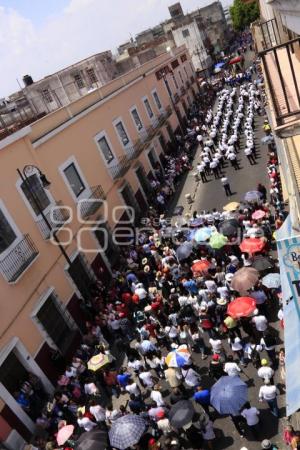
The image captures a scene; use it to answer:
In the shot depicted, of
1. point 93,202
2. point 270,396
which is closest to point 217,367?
point 270,396

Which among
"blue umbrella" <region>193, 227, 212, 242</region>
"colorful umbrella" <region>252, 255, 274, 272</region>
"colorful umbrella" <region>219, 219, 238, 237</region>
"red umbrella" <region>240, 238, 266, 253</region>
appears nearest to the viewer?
"colorful umbrella" <region>252, 255, 274, 272</region>

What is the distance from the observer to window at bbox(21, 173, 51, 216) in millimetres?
15953

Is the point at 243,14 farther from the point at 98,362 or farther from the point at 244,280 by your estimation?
the point at 98,362

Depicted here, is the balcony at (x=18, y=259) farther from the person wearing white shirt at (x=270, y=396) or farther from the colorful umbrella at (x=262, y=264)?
the person wearing white shirt at (x=270, y=396)

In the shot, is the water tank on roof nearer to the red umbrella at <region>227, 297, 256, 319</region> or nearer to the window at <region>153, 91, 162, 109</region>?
the window at <region>153, 91, 162, 109</region>

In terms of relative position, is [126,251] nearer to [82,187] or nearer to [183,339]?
[82,187]

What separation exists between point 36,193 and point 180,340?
7647mm

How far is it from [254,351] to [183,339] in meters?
2.58

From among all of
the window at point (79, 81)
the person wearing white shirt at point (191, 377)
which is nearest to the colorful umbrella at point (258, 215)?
the person wearing white shirt at point (191, 377)

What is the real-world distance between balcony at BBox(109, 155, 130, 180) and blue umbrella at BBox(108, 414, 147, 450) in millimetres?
15032

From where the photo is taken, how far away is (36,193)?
16.5 meters

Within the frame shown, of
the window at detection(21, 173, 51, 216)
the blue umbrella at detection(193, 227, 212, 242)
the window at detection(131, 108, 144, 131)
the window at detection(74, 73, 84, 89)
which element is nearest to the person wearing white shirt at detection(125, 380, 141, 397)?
the blue umbrella at detection(193, 227, 212, 242)

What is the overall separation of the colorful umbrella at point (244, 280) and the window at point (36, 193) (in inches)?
296

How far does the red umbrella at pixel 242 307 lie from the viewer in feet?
38.4
